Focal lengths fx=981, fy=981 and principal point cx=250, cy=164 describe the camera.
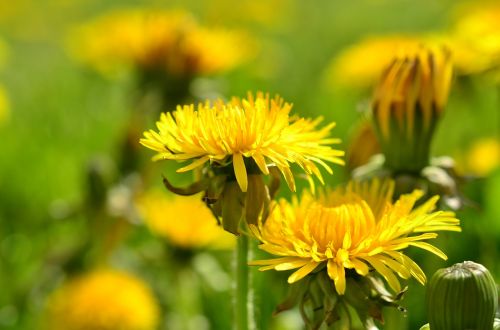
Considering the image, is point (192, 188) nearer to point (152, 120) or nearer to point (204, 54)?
point (204, 54)

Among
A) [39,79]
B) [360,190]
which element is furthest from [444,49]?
[39,79]

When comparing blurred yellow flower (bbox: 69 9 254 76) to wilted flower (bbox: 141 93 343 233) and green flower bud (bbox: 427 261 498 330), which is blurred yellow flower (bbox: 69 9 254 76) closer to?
wilted flower (bbox: 141 93 343 233)

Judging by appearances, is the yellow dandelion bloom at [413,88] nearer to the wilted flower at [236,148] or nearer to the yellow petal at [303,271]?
the wilted flower at [236,148]

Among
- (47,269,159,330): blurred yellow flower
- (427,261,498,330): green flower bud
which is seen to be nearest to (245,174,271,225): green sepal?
(427,261,498,330): green flower bud

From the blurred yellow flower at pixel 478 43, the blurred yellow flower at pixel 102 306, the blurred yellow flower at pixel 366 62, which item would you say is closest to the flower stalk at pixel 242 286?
the blurred yellow flower at pixel 102 306

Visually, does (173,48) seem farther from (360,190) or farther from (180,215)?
(360,190)

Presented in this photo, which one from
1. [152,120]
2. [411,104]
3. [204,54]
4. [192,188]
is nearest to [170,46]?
[204,54]

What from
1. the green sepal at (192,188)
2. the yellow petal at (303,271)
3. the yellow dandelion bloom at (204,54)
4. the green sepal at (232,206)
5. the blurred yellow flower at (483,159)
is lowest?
the yellow petal at (303,271)
